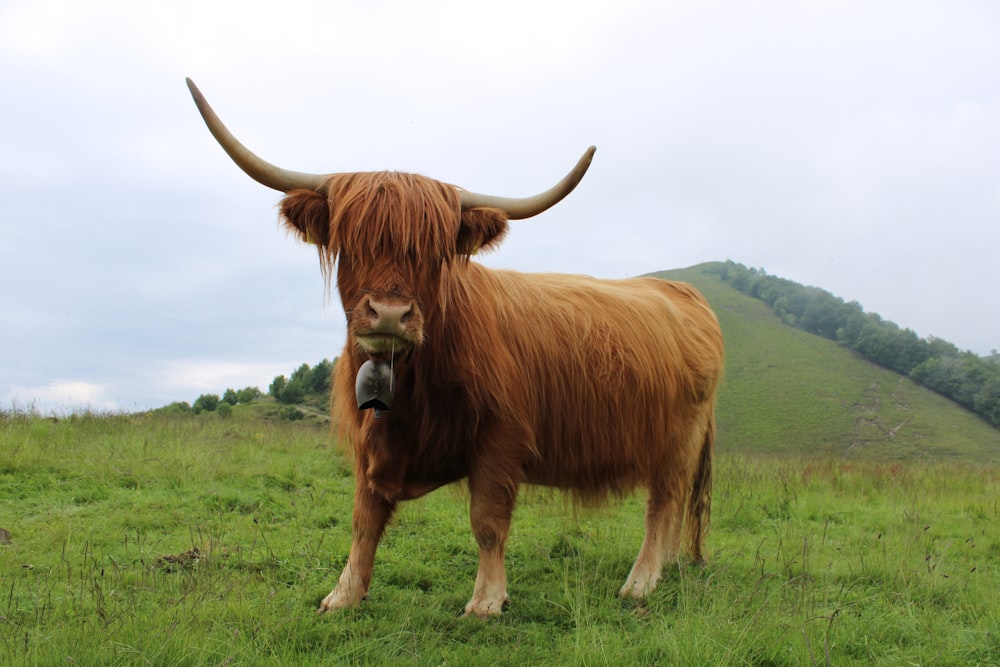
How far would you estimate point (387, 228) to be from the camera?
301cm

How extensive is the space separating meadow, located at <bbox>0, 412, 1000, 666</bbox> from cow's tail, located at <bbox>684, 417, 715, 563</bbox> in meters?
0.20

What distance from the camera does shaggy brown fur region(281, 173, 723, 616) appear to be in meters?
3.09

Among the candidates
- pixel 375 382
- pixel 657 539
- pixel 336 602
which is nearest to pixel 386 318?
pixel 375 382

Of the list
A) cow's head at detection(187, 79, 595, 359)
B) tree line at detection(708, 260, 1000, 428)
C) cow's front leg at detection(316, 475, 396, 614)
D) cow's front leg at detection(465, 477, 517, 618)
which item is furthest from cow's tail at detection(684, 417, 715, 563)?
Answer: tree line at detection(708, 260, 1000, 428)

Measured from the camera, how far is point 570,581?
4.39m

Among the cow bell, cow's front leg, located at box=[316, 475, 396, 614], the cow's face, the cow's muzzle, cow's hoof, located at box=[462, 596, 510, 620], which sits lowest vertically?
cow's hoof, located at box=[462, 596, 510, 620]

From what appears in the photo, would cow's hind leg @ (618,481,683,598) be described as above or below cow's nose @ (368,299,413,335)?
below

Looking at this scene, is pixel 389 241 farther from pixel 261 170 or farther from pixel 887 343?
pixel 887 343

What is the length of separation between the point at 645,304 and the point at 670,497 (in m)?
1.32

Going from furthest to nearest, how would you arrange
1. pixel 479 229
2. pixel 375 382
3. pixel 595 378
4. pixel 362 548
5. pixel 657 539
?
pixel 657 539
pixel 595 378
pixel 362 548
pixel 479 229
pixel 375 382

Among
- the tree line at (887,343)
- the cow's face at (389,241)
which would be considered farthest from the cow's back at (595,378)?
the tree line at (887,343)

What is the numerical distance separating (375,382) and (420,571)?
6.23 feet

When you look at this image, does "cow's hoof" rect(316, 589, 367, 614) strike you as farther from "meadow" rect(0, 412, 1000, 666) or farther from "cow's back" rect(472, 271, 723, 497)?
"cow's back" rect(472, 271, 723, 497)

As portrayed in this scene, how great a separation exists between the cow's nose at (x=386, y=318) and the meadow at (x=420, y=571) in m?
1.29
